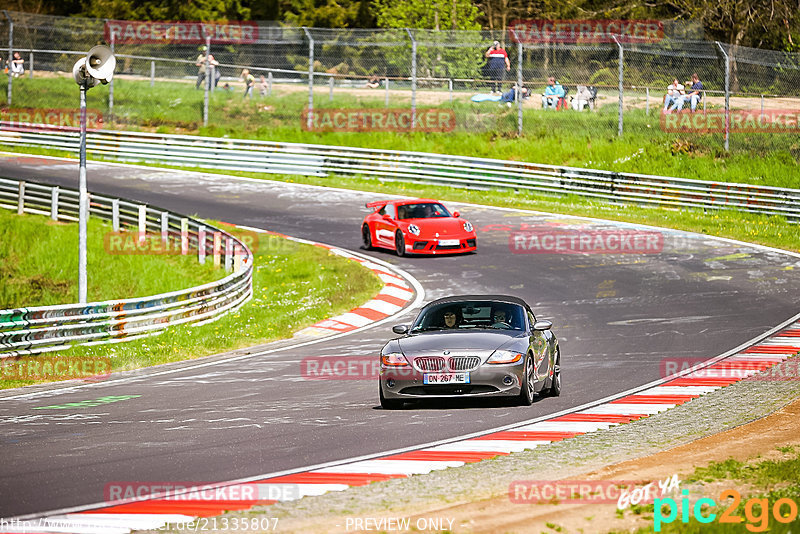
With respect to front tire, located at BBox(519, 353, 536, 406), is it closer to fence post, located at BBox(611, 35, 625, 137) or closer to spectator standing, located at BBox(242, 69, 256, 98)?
fence post, located at BBox(611, 35, 625, 137)

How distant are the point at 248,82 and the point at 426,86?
284 inches

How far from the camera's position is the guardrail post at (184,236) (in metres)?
25.2

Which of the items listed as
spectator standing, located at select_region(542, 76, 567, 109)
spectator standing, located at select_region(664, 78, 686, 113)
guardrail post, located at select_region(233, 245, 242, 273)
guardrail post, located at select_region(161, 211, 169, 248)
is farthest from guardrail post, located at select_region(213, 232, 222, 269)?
spectator standing, located at select_region(664, 78, 686, 113)

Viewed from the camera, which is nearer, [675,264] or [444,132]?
[675,264]

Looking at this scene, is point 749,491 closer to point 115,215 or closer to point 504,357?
point 504,357

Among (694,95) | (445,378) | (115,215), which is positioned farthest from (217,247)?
(694,95)

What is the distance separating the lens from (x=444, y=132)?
1502 inches

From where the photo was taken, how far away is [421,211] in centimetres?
2552

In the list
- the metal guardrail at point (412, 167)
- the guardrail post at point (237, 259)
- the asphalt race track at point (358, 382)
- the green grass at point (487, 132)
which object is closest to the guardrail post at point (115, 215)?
the asphalt race track at point (358, 382)

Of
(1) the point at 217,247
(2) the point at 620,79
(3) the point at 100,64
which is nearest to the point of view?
(3) the point at 100,64

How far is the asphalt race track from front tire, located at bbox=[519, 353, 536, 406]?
18 centimetres

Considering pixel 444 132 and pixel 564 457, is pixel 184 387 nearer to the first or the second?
pixel 564 457

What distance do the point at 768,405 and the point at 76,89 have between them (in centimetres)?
3705

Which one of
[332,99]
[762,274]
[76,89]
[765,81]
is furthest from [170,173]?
[762,274]
